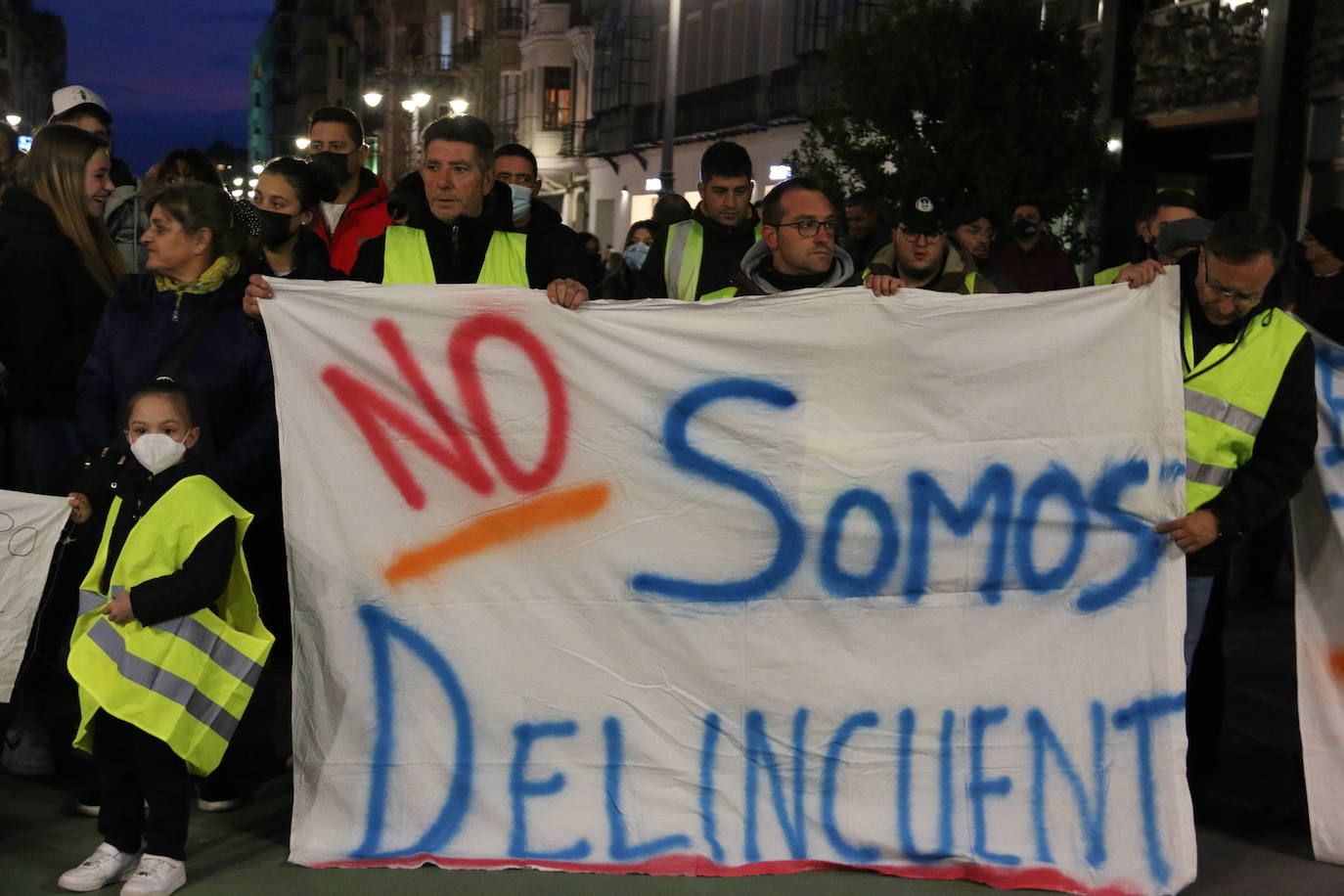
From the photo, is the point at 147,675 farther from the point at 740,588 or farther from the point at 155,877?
the point at 740,588

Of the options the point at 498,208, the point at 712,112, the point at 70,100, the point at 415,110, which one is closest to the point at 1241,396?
the point at 498,208

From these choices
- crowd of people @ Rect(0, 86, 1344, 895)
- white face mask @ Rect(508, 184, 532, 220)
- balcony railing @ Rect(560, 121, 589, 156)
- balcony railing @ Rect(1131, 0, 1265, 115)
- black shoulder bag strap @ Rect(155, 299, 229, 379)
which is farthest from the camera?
balcony railing @ Rect(560, 121, 589, 156)

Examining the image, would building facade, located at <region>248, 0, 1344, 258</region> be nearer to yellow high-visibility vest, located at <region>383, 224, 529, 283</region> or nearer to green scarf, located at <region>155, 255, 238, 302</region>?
yellow high-visibility vest, located at <region>383, 224, 529, 283</region>

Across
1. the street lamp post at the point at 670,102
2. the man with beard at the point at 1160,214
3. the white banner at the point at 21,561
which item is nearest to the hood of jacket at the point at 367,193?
the white banner at the point at 21,561

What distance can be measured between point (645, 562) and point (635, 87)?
119ft

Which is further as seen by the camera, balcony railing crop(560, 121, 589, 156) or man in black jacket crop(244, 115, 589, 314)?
balcony railing crop(560, 121, 589, 156)

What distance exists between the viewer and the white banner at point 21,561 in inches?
181

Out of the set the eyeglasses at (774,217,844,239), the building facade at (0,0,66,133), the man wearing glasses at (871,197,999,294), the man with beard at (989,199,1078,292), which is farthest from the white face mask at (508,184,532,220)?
the building facade at (0,0,66,133)

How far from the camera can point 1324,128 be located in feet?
46.4

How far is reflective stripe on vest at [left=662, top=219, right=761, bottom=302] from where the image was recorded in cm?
591

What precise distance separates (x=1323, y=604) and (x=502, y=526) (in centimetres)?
237

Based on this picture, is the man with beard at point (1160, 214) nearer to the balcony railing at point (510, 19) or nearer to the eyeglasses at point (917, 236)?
the eyeglasses at point (917, 236)

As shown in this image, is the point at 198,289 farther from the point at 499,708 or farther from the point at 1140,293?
the point at 1140,293

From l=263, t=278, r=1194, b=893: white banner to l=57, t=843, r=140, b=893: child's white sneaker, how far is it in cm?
45
